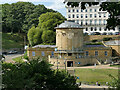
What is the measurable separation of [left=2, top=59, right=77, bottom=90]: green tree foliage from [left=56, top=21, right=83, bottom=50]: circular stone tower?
29.6 metres

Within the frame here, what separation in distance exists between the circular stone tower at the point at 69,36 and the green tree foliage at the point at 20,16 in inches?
1199

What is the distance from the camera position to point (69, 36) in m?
45.4

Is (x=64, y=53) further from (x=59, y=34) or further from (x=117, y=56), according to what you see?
(x=117, y=56)

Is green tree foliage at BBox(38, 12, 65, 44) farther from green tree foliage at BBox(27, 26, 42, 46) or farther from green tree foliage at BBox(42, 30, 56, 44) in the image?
green tree foliage at BBox(27, 26, 42, 46)

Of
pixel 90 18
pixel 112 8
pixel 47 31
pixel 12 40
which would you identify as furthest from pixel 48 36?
pixel 112 8

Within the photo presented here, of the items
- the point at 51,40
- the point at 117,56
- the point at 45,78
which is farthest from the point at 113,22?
the point at 51,40

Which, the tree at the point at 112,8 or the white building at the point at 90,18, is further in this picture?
the white building at the point at 90,18

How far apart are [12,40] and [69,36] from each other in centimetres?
3419

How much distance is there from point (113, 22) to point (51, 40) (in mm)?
47378

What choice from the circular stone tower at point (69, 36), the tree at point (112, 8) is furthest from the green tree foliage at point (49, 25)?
the tree at point (112, 8)

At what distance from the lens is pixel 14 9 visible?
3278 inches

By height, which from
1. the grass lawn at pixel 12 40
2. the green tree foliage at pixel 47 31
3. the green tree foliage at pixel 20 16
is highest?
the green tree foliage at pixel 20 16

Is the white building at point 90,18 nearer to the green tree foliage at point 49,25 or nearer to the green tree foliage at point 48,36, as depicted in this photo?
the green tree foliage at point 49,25

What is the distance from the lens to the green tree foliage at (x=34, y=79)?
40.7ft
